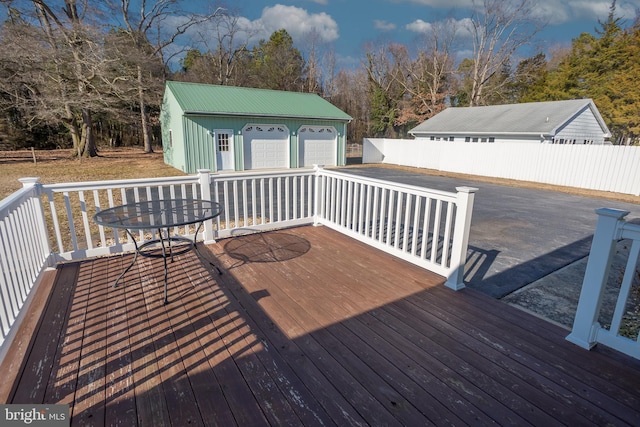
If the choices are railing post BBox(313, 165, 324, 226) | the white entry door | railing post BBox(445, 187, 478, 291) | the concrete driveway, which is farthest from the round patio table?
the white entry door

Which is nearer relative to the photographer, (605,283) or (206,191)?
(605,283)

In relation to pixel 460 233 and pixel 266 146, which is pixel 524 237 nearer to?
pixel 460 233

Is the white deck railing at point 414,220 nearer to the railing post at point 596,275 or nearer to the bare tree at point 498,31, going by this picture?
the railing post at point 596,275

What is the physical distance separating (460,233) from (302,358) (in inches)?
68.8

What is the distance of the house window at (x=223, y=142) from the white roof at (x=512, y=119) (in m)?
11.8

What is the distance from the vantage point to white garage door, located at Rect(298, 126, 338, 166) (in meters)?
15.2

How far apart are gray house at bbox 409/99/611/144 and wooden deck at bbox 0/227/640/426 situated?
14.7m

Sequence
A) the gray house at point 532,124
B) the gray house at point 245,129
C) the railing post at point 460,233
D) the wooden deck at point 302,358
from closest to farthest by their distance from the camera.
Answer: the wooden deck at point 302,358, the railing post at point 460,233, the gray house at point 245,129, the gray house at point 532,124

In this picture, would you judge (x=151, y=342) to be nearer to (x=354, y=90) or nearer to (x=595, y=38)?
(x=595, y=38)

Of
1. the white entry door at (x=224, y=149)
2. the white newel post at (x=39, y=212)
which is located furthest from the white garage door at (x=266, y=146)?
the white newel post at (x=39, y=212)

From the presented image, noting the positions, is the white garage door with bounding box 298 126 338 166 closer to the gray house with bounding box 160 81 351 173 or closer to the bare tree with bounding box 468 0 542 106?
the gray house with bounding box 160 81 351 173

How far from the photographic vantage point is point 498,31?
2088 centimetres

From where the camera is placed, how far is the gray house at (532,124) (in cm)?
1410

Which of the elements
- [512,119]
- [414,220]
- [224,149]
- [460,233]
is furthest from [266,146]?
[460,233]
